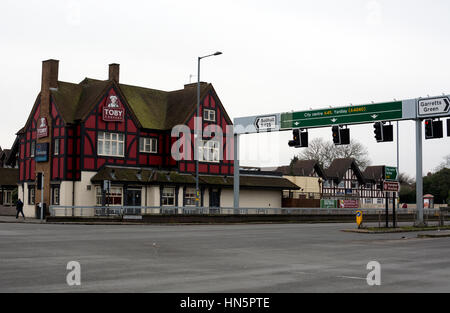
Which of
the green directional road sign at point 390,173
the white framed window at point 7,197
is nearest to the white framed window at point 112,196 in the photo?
the white framed window at point 7,197

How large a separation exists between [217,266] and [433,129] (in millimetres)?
20793

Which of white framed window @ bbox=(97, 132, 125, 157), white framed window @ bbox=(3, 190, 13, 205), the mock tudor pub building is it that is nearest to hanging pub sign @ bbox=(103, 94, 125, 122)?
the mock tudor pub building

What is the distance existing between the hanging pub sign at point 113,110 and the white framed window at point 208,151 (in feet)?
27.8

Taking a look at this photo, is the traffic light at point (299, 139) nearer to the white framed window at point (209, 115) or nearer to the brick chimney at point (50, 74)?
the white framed window at point (209, 115)

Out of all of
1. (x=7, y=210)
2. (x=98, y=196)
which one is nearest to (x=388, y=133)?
(x=98, y=196)

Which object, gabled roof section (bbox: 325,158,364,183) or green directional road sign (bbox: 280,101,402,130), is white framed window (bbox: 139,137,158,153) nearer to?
green directional road sign (bbox: 280,101,402,130)

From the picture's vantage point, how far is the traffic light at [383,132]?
31734 mm

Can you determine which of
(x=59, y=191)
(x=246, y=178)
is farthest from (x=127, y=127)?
(x=246, y=178)

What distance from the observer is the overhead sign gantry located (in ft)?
110

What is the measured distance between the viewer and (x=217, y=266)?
13.4 meters

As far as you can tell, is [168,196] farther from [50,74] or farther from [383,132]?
[383,132]

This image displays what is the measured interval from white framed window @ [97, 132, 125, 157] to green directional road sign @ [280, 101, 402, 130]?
52.5 feet

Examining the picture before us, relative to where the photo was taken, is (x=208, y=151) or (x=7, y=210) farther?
(x=7, y=210)

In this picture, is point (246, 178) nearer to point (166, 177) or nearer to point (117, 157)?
point (166, 177)
